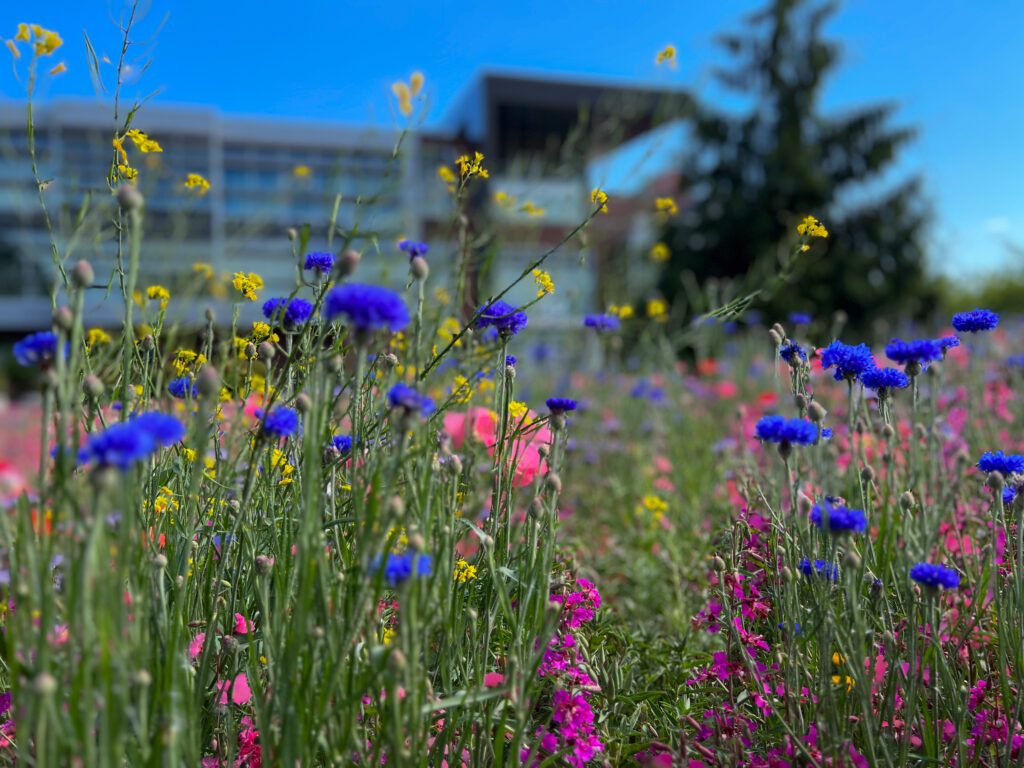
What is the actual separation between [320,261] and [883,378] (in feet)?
3.10

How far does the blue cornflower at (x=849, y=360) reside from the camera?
1193mm

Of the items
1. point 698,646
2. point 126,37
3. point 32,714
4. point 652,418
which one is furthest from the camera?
point 652,418

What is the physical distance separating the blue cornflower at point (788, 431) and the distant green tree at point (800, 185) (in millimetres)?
13370

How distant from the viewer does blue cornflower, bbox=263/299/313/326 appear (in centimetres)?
118

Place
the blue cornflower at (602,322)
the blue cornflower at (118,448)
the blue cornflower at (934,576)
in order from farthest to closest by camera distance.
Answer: the blue cornflower at (602,322), the blue cornflower at (934,576), the blue cornflower at (118,448)

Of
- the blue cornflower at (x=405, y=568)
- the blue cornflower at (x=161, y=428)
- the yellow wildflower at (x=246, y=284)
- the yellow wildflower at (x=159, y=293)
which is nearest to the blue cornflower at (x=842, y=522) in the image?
the blue cornflower at (x=405, y=568)

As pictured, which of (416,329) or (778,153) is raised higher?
(778,153)

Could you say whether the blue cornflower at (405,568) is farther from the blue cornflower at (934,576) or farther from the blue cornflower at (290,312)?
the blue cornflower at (934,576)

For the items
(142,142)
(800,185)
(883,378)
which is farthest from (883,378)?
(800,185)

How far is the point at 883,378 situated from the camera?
3.98 feet

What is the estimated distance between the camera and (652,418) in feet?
13.6

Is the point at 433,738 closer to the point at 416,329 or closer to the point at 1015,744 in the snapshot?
the point at 416,329

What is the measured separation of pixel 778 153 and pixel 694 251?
2.34 metres

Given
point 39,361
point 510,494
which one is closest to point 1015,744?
point 510,494
